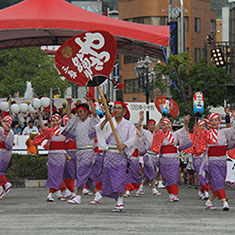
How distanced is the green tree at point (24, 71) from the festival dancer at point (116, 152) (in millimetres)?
36868

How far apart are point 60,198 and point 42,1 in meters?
7.02

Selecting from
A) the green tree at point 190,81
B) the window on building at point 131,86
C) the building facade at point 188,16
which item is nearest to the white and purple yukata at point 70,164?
the green tree at point 190,81

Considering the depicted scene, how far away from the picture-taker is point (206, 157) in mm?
11859

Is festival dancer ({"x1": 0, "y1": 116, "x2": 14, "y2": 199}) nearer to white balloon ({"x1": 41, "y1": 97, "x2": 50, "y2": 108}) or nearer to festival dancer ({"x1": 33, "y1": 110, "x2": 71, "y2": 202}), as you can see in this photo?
festival dancer ({"x1": 33, "y1": 110, "x2": 71, "y2": 202})

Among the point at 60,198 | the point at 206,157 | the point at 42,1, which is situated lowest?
the point at 60,198

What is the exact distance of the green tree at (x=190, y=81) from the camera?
22266 mm

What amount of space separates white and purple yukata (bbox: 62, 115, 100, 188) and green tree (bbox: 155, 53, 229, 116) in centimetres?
937

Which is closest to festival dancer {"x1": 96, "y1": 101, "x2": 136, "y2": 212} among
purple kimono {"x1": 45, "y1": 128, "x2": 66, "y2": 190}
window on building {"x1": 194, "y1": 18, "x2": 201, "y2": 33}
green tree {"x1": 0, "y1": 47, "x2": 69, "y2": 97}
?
purple kimono {"x1": 45, "y1": 128, "x2": 66, "y2": 190}

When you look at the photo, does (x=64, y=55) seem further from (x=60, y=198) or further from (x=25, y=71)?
(x=25, y=71)

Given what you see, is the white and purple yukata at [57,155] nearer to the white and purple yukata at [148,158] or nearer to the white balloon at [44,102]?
the white and purple yukata at [148,158]

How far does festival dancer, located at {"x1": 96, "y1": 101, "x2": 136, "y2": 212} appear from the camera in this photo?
36.4ft

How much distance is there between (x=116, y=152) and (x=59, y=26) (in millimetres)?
7516

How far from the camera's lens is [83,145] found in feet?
41.4

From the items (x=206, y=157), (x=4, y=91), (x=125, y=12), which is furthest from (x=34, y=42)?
(x=125, y=12)
